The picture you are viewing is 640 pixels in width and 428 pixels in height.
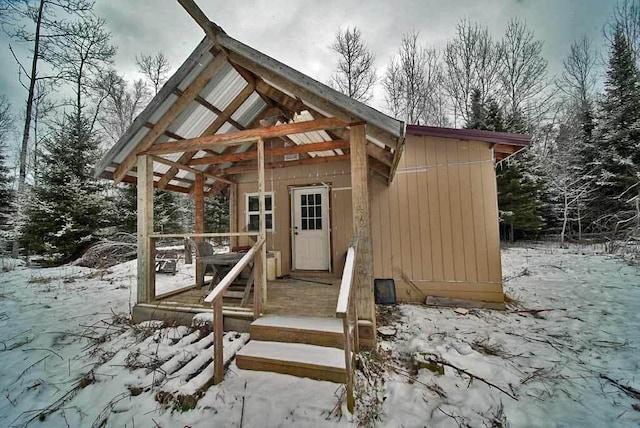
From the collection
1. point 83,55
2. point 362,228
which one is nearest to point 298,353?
point 362,228

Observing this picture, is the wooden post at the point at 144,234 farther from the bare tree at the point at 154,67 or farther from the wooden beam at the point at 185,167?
the bare tree at the point at 154,67

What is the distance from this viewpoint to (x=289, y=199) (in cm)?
587

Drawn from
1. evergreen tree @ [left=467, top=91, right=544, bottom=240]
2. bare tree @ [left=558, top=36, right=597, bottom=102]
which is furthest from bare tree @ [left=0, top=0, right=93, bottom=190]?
bare tree @ [left=558, top=36, right=597, bottom=102]

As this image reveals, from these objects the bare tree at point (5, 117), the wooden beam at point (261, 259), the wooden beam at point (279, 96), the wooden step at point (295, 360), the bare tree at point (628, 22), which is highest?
the bare tree at point (628, 22)

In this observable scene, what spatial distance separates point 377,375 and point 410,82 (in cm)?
1288

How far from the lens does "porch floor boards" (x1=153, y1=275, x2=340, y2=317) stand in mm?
3174

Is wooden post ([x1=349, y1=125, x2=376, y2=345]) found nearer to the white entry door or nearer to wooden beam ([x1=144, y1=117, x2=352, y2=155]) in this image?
wooden beam ([x1=144, y1=117, x2=352, y2=155])

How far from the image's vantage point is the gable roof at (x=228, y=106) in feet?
9.35

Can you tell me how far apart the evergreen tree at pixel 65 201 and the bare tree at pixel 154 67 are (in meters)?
6.36

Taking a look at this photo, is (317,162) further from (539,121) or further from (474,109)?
(539,121)

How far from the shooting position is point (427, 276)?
4.64 m

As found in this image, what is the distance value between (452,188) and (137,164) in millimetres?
5323

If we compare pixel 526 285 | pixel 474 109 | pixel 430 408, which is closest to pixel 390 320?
pixel 430 408

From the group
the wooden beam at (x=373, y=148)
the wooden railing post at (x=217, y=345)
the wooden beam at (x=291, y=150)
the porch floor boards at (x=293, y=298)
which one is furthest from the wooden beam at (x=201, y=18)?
the porch floor boards at (x=293, y=298)
